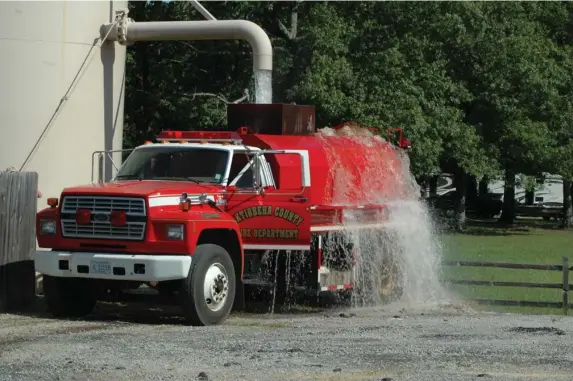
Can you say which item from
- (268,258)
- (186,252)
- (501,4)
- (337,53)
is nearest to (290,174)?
(268,258)

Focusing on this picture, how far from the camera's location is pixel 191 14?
37.5 metres

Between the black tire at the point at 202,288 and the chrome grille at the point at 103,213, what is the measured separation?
774 mm

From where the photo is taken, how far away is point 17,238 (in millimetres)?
15570

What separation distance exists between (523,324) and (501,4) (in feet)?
100

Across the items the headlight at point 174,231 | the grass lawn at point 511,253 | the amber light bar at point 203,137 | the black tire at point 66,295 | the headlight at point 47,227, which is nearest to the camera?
the headlight at point 174,231

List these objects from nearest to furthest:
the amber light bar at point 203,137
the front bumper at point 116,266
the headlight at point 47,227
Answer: the front bumper at point 116,266, the headlight at point 47,227, the amber light bar at point 203,137

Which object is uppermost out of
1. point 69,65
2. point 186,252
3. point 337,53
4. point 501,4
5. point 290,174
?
point 501,4

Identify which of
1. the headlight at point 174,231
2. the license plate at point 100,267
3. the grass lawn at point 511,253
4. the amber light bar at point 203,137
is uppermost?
the amber light bar at point 203,137

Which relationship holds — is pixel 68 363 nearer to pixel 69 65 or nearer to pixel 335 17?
pixel 69 65

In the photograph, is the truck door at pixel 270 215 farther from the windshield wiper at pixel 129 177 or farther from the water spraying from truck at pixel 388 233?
the water spraying from truck at pixel 388 233

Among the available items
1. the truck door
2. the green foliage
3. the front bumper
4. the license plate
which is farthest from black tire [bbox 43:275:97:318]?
the green foliage

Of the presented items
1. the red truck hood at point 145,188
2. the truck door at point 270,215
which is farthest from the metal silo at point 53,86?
the truck door at point 270,215

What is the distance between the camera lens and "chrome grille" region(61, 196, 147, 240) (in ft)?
44.8

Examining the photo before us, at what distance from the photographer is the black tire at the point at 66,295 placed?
1452cm
